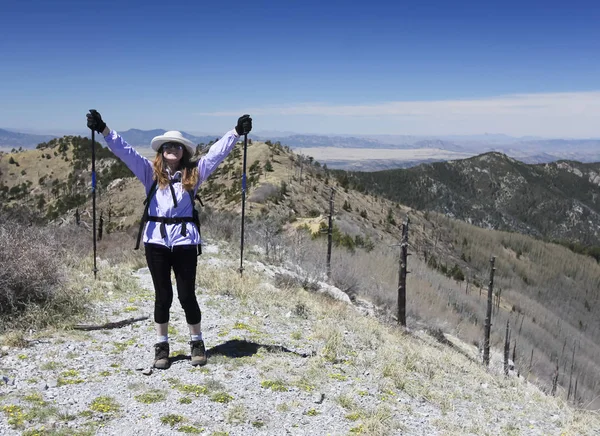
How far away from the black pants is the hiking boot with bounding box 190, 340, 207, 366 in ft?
0.78

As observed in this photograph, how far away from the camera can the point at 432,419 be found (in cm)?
445

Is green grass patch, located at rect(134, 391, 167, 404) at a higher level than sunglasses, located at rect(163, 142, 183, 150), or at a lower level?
lower

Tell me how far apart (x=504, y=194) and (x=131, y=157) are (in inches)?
6121

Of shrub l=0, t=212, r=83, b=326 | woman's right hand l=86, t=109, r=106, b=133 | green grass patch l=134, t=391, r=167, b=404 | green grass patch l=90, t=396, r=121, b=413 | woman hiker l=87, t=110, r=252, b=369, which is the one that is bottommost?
green grass patch l=134, t=391, r=167, b=404

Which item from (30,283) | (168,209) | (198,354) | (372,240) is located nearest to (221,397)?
(198,354)

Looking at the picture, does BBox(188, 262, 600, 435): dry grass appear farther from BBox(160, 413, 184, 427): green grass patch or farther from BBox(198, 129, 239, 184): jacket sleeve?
BBox(198, 129, 239, 184): jacket sleeve

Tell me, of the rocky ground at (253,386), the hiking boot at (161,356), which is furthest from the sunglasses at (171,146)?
the rocky ground at (253,386)

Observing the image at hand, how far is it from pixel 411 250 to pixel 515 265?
67.2ft

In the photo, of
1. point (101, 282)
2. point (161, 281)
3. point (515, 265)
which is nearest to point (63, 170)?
point (101, 282)

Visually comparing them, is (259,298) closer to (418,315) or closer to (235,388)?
(235,388)

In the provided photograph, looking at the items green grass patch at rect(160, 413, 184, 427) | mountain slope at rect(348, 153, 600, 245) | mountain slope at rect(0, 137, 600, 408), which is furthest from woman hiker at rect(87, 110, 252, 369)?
mountain slope at rect(348, 153, 600, 245)

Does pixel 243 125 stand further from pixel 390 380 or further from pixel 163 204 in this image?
pixel 390 380

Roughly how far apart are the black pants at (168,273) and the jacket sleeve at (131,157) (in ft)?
2.26

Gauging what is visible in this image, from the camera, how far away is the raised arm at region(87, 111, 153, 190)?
4688mm
